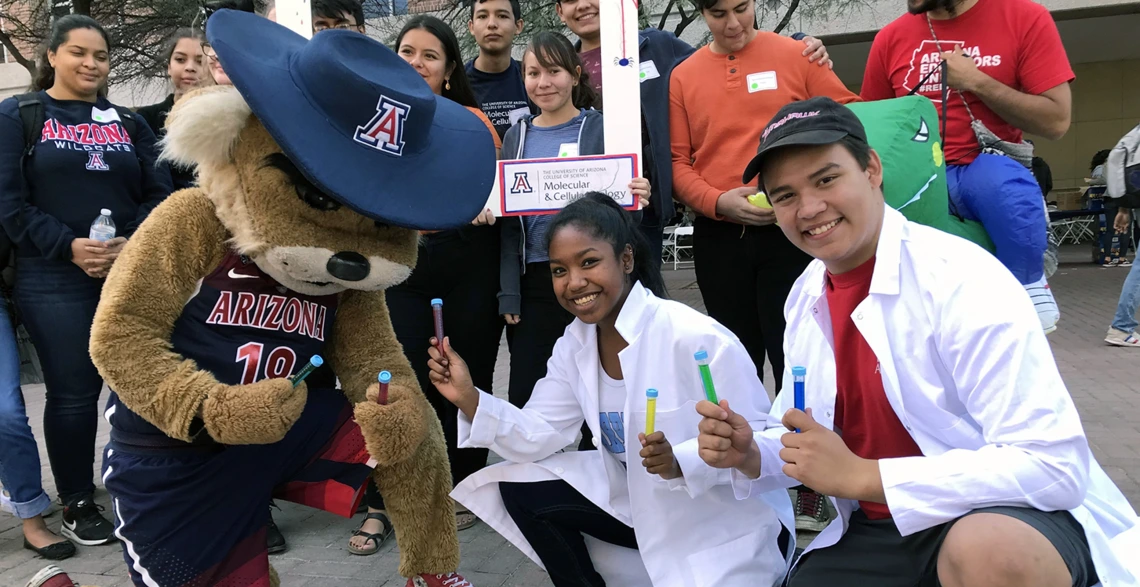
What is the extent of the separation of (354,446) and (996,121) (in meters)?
2.43

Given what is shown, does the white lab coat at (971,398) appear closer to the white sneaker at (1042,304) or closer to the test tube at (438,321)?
the white sneaker at (1042,304)

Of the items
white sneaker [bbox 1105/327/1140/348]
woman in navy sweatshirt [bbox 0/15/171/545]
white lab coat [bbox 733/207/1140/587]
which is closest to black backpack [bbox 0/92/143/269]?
woman in navy sweatshirt [bbox 0/15/171/545]

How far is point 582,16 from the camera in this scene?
3.85 m

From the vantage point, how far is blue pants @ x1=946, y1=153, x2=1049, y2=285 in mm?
2738

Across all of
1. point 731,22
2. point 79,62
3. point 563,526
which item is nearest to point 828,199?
point 563,526

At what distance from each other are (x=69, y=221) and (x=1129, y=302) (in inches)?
300

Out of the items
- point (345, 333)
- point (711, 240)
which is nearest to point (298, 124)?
point (345, 333)

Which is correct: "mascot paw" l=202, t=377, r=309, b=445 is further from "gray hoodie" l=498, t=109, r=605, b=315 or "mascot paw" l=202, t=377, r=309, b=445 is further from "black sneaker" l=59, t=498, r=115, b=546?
"black sneaker" l=59, t=498, r=115, b=546

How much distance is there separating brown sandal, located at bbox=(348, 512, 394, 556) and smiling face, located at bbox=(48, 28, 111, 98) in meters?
2.25

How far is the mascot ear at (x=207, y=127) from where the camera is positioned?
2258 mm

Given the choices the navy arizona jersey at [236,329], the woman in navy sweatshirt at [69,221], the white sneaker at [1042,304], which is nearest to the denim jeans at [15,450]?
the woman in navy sweatshirt at [69,221]

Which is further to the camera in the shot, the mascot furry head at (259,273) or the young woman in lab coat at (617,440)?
the young woman in lab coat at (617,440)

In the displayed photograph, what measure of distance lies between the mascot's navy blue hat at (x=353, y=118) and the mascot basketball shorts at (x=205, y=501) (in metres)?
0.80

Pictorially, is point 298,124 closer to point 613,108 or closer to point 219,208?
point 219,208
